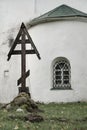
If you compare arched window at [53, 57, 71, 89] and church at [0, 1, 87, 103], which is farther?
arched window at [53, 57, 71, 89]

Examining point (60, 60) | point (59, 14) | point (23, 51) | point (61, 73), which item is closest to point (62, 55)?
point (60, 60)

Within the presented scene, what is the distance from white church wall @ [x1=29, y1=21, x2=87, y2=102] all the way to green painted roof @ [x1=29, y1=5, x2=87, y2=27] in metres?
0.26

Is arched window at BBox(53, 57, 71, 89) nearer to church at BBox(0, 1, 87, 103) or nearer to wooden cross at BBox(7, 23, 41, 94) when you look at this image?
church at BBox(0, 1, 87, 103)

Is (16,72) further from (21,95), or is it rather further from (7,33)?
(21,95)

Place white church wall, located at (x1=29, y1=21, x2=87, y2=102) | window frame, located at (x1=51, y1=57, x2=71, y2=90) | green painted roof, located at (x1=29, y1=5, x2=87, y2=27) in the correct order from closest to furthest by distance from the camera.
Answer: white church wall, located at (x1=29, y1=21, x2=87, y2=102) < window frame, located at (x1=51, y1=57, x2=71, y2=90) < green painted roof, located at (x1=29, y1=5, x2=87, y2=27)

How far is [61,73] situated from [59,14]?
2734 mm

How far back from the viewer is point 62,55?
18.1 m

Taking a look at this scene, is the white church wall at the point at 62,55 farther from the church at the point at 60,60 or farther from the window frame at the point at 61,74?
the window frame at the point at 61,74

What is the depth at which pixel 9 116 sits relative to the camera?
31.7ft

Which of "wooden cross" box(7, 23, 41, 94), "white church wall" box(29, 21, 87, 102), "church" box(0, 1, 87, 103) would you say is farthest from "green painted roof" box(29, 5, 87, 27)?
"wooden cross" box(7, 23, 41, 94)

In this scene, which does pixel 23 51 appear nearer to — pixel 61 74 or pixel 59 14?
pixel 61 74

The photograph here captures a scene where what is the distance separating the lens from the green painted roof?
59.8 feet

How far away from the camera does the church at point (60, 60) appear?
58.5 feet

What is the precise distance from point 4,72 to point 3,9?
10.3 feet
